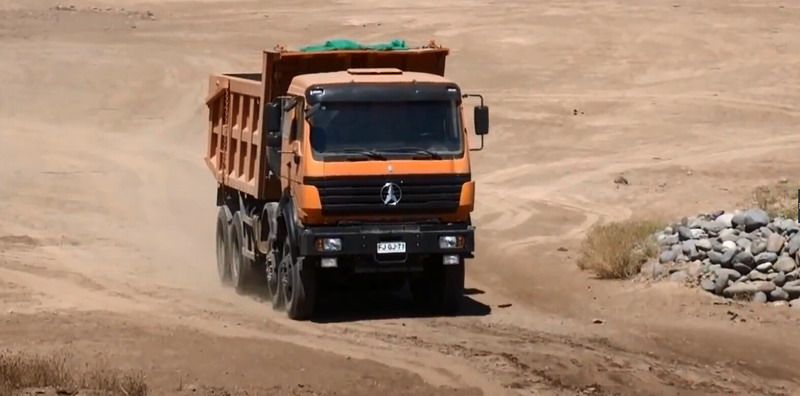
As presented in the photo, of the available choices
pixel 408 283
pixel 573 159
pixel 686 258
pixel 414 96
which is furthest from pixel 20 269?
pixel 573 159

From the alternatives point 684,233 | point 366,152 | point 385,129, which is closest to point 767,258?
point 684,233

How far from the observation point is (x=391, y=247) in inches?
640

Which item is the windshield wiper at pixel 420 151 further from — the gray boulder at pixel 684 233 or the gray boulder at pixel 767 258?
the gray boulder at pixel 684 233

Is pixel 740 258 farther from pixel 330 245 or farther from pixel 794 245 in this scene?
pixel 330 245

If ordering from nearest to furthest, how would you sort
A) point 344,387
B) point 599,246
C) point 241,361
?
point 344,387, point 241,361, point 599,246

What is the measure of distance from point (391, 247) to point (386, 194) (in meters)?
0.55

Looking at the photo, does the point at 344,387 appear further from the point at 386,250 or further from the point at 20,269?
the point at 20,269

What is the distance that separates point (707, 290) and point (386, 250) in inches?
156

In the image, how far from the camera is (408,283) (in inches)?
741

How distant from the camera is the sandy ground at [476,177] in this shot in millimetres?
14625

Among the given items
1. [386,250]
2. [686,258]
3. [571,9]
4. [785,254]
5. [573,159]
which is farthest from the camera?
[571,9]

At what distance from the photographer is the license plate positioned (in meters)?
16.2

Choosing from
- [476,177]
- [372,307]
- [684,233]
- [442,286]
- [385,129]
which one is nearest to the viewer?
[385,129]

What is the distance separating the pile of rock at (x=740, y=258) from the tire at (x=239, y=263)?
16.1ft
